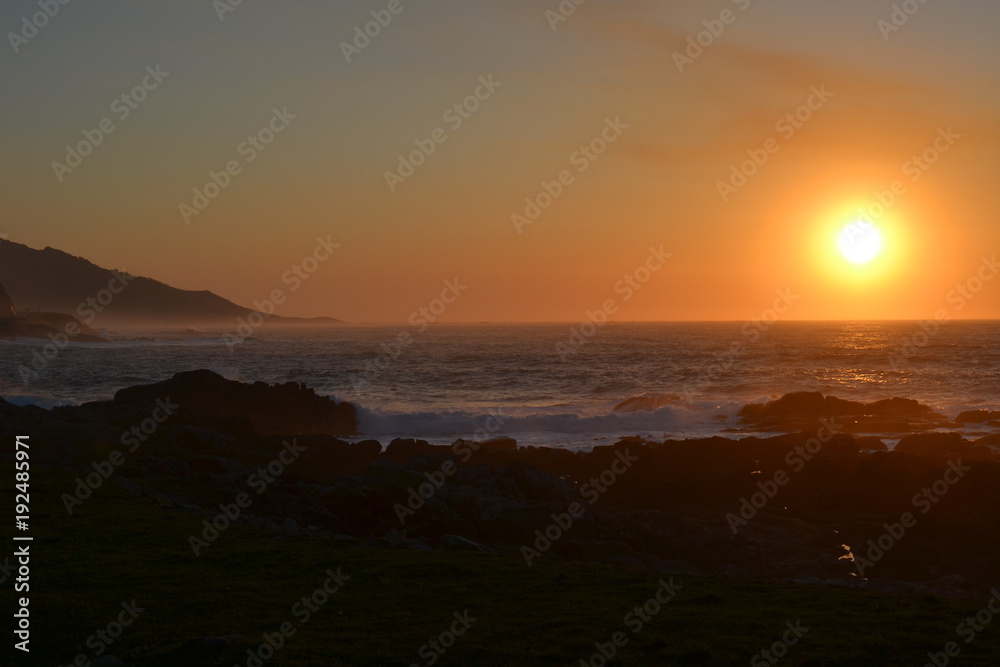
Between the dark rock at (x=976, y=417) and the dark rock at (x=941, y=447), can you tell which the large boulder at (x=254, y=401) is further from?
the dark rock at (x=976, y=417)

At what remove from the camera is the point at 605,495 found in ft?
86.6

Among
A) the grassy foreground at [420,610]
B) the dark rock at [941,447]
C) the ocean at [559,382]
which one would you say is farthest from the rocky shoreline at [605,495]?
the ocean at [559,382]

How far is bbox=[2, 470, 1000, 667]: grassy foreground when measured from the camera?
10031mm

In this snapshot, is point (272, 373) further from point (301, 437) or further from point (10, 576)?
point (10, 576)

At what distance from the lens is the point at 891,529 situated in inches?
836

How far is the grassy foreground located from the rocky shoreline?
171 centimetres

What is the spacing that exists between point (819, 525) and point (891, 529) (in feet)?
6.29

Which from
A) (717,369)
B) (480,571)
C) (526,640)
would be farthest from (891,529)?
(717,369)

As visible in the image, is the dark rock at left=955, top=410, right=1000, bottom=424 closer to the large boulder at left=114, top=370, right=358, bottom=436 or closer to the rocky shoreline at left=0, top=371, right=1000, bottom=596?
the rocky shoreline at left=0, top=371, right=1000, bottom=596

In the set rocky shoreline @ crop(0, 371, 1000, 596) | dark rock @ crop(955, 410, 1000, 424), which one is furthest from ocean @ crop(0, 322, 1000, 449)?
rocky shoreline @ crop(0, 371, 1000, 596)

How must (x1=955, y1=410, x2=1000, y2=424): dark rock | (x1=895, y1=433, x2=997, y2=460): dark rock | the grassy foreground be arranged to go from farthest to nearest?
(x1=955, y1=410, x2=1000, y2=424): dark rock, (x1=895, y1=433, x2=997, y2=460): dark rock, the grassy foreground

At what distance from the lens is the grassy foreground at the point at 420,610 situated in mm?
10031

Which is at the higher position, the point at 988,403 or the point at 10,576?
the point at 988,403

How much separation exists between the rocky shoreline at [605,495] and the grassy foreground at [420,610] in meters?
1.71
